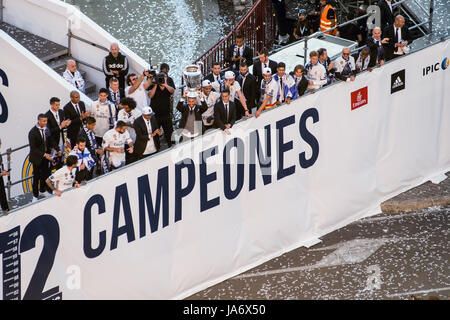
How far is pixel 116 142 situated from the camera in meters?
13.3

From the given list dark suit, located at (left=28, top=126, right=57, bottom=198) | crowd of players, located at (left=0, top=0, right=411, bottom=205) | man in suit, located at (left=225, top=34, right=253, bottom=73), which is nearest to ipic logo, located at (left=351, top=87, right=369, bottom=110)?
crowd of players, located at (left=0, top=0, right=411, bottom=205)

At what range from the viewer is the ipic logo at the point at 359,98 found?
46.8ft

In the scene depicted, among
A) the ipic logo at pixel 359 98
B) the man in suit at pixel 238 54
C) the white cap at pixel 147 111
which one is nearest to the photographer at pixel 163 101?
the white cap at pixel 147 111

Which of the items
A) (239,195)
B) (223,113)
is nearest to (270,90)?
(223,113)

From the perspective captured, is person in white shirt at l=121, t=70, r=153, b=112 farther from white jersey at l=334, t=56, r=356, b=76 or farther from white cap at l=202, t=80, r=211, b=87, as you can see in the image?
white jersey at l=334, t=56, r=356, b=76

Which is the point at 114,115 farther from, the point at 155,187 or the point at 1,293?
the point at 1,293

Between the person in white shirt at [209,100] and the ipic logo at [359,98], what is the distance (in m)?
1.95

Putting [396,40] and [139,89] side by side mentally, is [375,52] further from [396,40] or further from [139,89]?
[139,89]

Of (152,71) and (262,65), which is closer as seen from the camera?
(152,71)

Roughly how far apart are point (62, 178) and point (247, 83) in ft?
11.1

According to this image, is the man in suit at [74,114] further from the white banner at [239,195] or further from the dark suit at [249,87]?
the dark suit at [249,87]

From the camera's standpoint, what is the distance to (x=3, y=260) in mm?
11609

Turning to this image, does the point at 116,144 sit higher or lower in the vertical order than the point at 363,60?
lower
